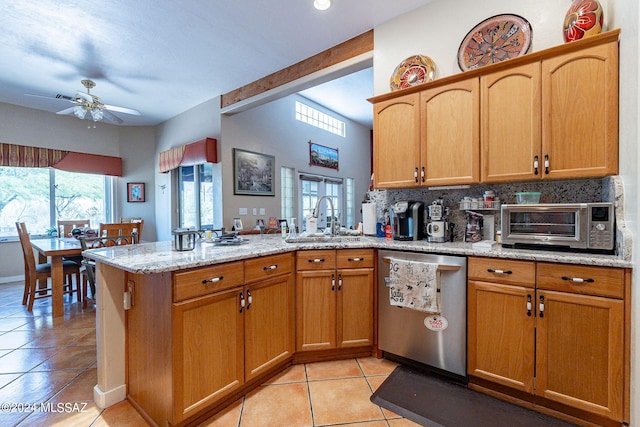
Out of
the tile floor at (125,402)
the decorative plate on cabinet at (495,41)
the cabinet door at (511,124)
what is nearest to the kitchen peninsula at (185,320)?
the tile floor at (125,402)

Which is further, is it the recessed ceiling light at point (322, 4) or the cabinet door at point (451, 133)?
the recessed ceiling light at point (322, 4)

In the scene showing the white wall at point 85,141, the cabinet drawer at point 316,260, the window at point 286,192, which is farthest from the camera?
the window at point 286,192

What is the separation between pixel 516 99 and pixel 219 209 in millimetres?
3795

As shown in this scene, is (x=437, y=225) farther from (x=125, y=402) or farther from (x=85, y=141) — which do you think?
(x=85, y=141)

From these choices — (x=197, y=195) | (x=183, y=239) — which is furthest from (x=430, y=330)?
(x=197, y=195)

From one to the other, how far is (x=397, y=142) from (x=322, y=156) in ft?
12.8

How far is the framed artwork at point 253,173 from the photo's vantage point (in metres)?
4.40

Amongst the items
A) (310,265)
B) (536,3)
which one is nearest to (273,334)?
(310,265)

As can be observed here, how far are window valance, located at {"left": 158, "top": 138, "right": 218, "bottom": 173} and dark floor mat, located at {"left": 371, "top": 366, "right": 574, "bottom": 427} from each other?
3.74 metres

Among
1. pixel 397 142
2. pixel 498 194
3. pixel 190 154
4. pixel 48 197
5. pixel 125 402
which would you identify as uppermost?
pixel 190 154

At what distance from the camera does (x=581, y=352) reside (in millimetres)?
1453

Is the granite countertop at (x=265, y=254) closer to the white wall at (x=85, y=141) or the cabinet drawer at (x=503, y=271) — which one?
the cabinet drawer at (x=503, y=271)

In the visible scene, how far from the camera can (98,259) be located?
5.21 ft

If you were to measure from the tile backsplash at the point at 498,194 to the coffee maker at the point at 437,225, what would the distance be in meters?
0.18
